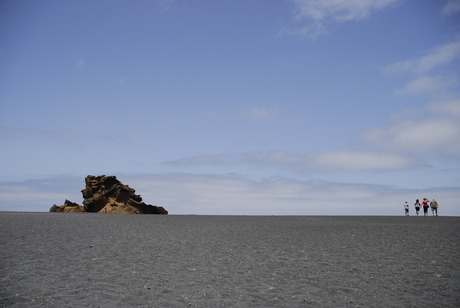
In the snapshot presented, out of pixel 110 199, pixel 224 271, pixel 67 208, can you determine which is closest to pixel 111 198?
pixel 110 199

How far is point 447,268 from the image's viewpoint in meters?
10.7

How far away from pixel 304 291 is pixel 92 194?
37.9 meters

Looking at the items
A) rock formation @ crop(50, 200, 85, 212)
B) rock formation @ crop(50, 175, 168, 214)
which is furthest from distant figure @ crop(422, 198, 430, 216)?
rock formation @ crop(50, 200, 85, 212)

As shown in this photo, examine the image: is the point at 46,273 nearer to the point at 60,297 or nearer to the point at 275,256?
the point at 60,297

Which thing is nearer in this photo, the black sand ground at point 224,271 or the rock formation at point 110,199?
the black sand ground at point 224,271

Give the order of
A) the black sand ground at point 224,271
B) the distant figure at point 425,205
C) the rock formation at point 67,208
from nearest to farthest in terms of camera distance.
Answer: the black sand ground at point 224,271
the distant figure at point 425,205
the rock formation at point 67,208

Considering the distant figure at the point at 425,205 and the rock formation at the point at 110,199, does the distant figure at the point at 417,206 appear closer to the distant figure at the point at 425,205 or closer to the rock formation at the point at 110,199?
the distant figure at the point at 425,205

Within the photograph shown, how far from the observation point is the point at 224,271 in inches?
416

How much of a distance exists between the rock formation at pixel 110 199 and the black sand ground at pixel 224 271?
2217cm

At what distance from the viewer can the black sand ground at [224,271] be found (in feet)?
26.6

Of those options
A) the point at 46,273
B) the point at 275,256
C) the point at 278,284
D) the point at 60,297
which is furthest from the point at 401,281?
the point at 46,273

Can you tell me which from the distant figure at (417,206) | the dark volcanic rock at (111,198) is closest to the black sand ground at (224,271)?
the dark volcanic rock at (111,198)

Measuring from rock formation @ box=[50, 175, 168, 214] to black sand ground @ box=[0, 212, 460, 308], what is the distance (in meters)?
22.2

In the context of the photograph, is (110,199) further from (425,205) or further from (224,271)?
(425,205)
